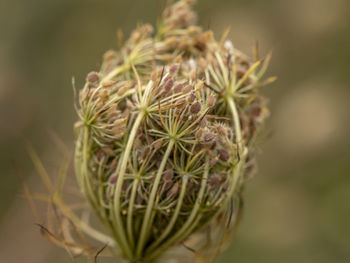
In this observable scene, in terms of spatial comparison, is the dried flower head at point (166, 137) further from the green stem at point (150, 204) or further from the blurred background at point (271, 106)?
the blurred background at point (271, 106)

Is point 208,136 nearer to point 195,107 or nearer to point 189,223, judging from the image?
point 195,107

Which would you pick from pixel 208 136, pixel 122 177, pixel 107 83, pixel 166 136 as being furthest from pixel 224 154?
pixel 107 83

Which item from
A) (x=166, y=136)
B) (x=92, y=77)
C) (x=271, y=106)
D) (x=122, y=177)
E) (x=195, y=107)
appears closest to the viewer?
(x=195, y=107)

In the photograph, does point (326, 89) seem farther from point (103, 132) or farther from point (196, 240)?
point (103, 132)

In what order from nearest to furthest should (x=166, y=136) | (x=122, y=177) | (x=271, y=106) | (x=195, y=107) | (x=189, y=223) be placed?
(x=195, y=107) < (x=166, y=136) < (x=122, y=177) < (x=189, y=223) < (x=271, y=106)

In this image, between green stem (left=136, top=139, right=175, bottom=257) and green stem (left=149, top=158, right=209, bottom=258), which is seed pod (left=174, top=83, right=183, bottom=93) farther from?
green stem (left=149, top=158, right=209, bottom=258)

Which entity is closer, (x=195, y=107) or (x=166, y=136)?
(x=195, y=107)

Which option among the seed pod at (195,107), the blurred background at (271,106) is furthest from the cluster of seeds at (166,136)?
the blurred background at (271,106)
